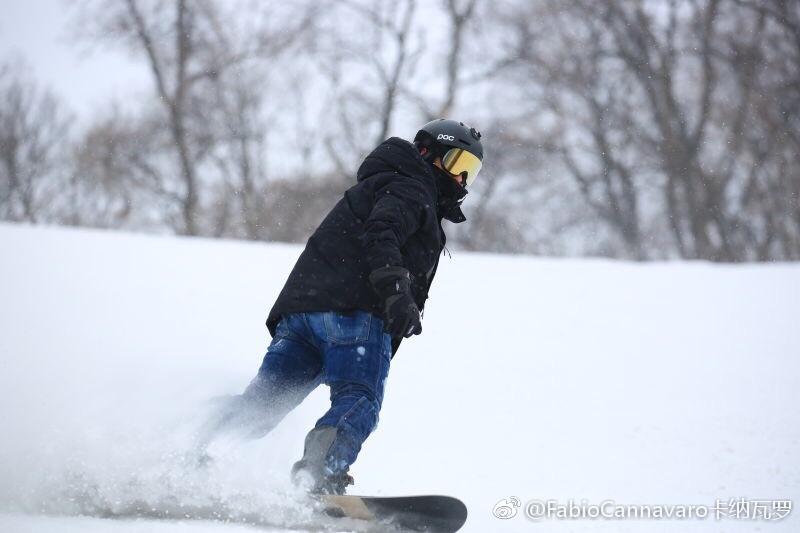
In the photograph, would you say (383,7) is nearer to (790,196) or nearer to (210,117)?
(210,117)

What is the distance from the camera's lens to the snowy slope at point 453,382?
3273 mm

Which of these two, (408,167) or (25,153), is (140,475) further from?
(25,153)

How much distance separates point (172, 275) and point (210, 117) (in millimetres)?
11335

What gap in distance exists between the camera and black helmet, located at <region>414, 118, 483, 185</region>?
3365mm

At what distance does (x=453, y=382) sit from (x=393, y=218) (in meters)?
3.33

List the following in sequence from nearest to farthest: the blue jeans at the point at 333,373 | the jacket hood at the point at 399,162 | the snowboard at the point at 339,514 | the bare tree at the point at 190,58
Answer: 1. the snowboard at the point at 339,514
2. the blue jeans at the point at 333,373
3. the jacket hood at the point at 399,162
4. the bare tree at the point at 190,58

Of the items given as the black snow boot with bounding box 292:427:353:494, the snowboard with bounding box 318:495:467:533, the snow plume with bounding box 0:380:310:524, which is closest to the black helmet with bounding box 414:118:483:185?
the black snow boot with bounding box 292:427:353:494

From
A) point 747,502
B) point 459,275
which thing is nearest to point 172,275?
point 459,275

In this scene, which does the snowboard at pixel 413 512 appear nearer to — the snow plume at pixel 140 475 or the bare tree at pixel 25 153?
the snow plume at pixel 140 475

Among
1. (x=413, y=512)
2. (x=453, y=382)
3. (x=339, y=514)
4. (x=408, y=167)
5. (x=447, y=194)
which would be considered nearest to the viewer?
(x=339, y=514)

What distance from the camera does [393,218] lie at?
299cm

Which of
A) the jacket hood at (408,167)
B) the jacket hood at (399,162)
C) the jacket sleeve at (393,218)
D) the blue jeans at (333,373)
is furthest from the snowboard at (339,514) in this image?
the jacket hood at (399,162)

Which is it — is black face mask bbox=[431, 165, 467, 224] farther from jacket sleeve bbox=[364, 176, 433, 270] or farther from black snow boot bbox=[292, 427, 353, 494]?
black snow boot bbox=[292, 427, 353, 494]

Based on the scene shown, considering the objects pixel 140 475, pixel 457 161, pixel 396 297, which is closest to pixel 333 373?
pixel 396 297
